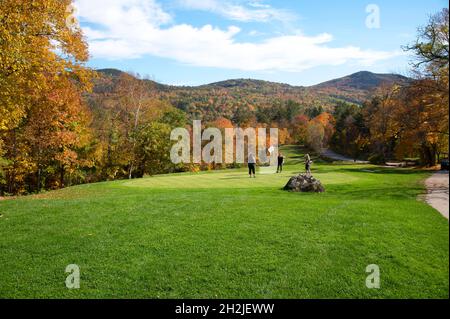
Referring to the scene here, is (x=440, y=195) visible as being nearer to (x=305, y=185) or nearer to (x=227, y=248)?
(x=227, y=248)

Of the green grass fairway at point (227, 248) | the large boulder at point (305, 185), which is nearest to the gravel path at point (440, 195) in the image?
the green grass fairway at point (227, 248)

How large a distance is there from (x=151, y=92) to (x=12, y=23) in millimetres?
30404

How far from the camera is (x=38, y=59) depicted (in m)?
13.5

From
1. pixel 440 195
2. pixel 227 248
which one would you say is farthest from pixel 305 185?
pixel 227 248

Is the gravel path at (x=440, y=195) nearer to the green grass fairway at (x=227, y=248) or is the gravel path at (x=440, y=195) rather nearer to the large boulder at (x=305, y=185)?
the green grass fairway at (x=227, y=248)

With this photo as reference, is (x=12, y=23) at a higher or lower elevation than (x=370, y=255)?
higher

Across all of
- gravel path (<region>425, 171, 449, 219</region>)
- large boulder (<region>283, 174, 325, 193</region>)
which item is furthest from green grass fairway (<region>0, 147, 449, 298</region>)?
large boulder (<region>283, 174, 325, 193</region>)

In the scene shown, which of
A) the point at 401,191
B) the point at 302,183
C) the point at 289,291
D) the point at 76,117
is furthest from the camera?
the point at 76,117

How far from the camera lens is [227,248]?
8.55 metres

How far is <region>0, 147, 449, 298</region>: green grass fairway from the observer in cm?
659

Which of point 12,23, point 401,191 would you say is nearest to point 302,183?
point 401,191

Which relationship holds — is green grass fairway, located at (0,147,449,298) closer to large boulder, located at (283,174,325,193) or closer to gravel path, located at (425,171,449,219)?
gravel path, located at (425,171,449,219)

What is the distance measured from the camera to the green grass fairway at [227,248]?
6586 mm
